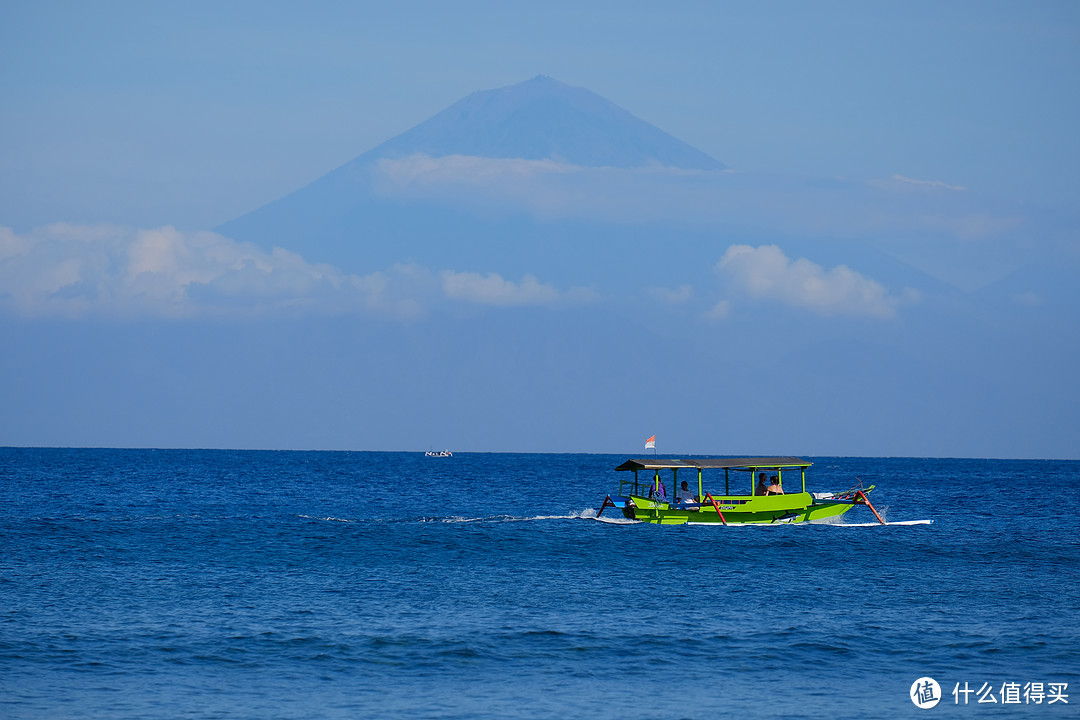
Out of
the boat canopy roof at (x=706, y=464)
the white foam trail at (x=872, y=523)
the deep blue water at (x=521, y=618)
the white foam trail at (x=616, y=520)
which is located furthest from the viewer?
the white foam trail at (x=872, y=523)

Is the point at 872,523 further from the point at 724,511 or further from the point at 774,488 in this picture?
the point at 724,511

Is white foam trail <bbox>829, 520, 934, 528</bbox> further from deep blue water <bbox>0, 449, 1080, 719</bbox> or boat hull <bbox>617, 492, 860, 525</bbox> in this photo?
boat hull <bbox>617, 492, 860, 525</bbox>

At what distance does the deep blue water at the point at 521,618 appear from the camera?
23.1 m

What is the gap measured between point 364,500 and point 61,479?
42.9 m

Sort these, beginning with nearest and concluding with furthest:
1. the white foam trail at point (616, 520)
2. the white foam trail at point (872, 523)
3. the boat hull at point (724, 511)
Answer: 1. the boat hull at point (724, 511)
2. the white foam trail at point (616, 520)
3. the white foam trail at point (872, 523)

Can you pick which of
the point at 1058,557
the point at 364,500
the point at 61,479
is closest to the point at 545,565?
the point at 1058,557

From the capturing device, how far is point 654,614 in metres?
31.7

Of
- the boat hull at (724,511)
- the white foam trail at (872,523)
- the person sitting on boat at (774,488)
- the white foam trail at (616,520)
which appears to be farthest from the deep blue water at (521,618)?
the white foam trail at (872,523)

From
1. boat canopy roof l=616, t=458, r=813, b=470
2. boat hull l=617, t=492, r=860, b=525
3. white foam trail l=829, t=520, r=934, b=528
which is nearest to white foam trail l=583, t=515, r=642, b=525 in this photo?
boat hull l=617, t=492, r=860, b=525

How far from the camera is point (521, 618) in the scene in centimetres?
3081

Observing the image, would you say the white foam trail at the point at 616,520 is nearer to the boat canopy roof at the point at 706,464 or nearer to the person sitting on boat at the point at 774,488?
the boat canopy roof at the point at 706,464

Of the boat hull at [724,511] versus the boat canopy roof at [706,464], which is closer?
the boat canopy roof at [706,464]

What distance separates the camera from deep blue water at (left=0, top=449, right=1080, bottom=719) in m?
23.1

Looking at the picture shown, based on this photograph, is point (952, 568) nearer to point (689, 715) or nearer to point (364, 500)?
point (689, 715)
